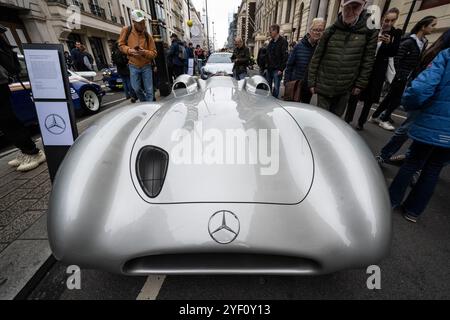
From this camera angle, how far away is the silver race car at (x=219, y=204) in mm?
998

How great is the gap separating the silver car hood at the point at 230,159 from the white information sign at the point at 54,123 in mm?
985

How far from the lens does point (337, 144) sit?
131 cm

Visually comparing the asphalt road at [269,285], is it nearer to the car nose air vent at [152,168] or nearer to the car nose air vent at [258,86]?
Result: the car nose air vent at [152,168]

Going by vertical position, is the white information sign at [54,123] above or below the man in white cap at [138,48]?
below

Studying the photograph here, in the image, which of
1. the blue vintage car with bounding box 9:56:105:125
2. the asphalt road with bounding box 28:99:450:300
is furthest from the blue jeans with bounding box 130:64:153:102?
the asphalt road with bounding box 28:99:450:300

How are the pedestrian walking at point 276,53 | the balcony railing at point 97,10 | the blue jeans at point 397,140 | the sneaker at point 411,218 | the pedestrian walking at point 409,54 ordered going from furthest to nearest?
the balcony railing at point 97,10
the pedestrian walking at point 276,53
the pedestrian walking at point 409,54
the blue jeans at point 397,140
the sneaker at point 411,218

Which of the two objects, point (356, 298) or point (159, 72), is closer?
point (356, 298)

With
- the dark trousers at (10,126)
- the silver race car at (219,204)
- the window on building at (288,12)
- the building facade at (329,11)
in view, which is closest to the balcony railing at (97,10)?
the building facade at (329,11)

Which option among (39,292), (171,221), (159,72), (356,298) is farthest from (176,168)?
(159,72)

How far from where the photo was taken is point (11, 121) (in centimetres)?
251

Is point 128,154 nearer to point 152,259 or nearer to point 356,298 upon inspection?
point 152,259

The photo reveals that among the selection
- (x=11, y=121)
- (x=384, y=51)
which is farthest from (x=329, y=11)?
(x=11, y=121)

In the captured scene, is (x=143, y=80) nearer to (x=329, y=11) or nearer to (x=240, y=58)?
(x=240, y=58)

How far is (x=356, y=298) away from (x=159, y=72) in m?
6.79
